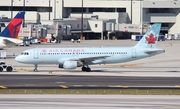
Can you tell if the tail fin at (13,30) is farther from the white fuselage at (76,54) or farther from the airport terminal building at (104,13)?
the airport terminal building at (104,13)

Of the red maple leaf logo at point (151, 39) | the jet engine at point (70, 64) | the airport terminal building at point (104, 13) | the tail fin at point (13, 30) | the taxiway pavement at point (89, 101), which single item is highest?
the airport terminal building at point (104, 13)

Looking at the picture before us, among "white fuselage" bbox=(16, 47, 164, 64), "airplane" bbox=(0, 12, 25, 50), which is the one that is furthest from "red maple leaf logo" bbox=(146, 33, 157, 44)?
"airplane" bbox=(0, 12, 25, 50)

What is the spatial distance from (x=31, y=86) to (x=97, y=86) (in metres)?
6.36

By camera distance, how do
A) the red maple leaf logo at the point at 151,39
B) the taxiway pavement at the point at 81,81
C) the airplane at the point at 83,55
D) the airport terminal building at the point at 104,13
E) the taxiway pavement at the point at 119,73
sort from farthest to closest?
the airport terminal building at the point at 104,13, the red maple leaf logo at the point at 151,39, the airplane at the point at 83,55, the taxiway pavement at the point at 119,73, the taxiway pavement at the point at 81,81

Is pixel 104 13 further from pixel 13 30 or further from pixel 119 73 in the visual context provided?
pixel 119 73

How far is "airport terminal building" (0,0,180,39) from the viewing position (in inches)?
6383

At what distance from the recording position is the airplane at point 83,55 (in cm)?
7469

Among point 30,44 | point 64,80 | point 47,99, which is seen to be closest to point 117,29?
point 30,44

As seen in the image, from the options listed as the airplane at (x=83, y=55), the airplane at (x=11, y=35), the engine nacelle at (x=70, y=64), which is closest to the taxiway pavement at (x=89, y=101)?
the engine nacelle at (x=70, y=64)

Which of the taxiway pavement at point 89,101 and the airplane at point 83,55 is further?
the airplane at point 83,55

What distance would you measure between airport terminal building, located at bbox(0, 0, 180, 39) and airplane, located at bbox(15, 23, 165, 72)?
81642mm

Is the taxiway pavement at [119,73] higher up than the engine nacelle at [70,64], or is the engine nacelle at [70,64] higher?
the engine nacelle at [70,64]

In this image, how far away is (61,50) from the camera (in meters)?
75.5

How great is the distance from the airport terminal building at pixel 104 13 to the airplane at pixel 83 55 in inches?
3214
